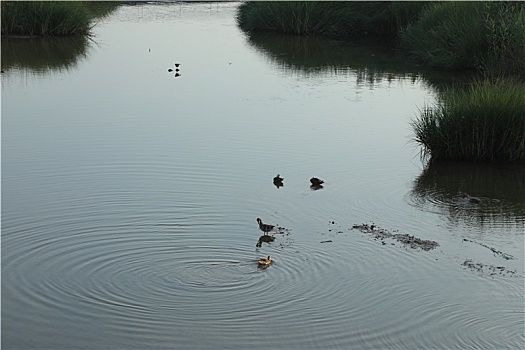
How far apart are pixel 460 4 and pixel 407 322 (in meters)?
12.6

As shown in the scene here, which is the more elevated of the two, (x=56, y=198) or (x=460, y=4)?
(x=460, y=4)

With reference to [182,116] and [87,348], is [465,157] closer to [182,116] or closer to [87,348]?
[182,116]

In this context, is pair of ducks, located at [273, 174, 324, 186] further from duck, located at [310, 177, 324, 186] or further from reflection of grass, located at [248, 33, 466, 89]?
reflection of grass, located at [248, 33, 466, 89]

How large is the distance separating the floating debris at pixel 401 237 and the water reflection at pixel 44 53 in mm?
9657

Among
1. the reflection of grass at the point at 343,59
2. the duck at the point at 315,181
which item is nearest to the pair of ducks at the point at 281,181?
the duck at the point at 315,181

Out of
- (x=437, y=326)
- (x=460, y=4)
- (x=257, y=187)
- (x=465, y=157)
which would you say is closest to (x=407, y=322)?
(x=437, y=326)

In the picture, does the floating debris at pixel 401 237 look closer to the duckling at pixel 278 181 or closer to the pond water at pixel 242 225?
the pond water at pixel 242 225

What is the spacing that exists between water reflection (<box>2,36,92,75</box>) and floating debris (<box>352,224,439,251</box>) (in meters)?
9.66

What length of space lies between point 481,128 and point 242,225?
3228 millimetres

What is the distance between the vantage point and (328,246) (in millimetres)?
6672

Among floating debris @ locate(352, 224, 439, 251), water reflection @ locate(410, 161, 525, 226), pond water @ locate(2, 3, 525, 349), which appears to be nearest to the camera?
pond water @ locate(2, 3, 525, 349)

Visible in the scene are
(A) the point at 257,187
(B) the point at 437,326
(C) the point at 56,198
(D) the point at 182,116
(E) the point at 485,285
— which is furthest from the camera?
(D) the point at 182,116

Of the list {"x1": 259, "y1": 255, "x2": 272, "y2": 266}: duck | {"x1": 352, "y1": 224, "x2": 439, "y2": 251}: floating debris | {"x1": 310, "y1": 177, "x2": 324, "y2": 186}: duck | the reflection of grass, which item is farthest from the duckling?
the reflection of grass

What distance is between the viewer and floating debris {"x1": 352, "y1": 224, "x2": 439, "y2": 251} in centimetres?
678
